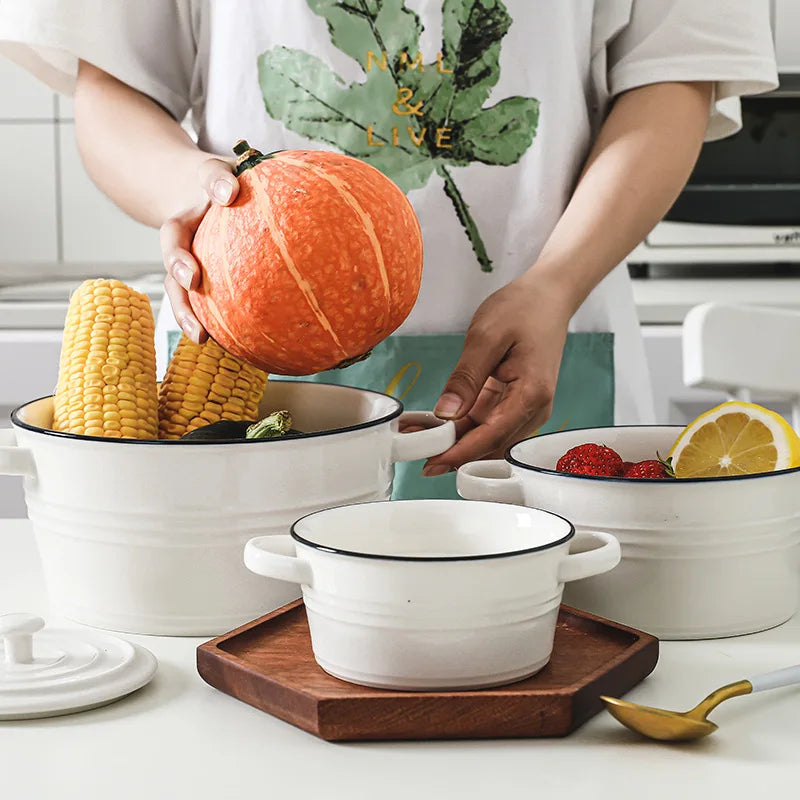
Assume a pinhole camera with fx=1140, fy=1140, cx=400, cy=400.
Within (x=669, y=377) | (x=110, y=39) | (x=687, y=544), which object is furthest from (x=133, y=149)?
(x=669, y=377)

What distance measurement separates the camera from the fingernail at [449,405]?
27.8 inches

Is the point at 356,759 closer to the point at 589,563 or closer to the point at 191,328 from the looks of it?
the point at 589,563

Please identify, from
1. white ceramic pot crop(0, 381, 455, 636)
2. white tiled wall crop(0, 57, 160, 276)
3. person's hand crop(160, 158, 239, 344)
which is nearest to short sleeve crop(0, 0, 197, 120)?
person's hand crop(160, 158, 239, 344)

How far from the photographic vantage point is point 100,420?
22.5 inches

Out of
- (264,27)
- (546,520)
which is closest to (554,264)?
(264,27)

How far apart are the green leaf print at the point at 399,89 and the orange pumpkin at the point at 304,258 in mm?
338

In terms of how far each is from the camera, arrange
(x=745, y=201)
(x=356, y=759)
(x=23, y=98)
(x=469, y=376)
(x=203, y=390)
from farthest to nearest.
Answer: (x=23, y=98) → (x=745, y=201) → (x=469, y=376) → (x=203, y=390) → (x=356, y=759)

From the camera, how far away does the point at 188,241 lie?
0.60m

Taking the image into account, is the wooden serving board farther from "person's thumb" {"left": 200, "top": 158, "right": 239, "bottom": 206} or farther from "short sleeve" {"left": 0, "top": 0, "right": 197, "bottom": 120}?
"short sleeve" {"left": 0, "top": 0, "right": 197, "bottom": 120}

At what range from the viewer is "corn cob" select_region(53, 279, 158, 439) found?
0.58 m

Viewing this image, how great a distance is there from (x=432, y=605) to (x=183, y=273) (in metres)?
0.24

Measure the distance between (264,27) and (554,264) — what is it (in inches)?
12.0

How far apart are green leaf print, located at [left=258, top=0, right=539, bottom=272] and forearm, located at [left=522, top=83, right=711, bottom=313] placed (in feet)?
0.29

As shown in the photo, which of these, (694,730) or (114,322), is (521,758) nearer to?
(694,730)
